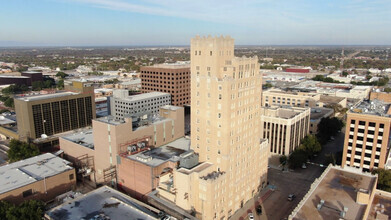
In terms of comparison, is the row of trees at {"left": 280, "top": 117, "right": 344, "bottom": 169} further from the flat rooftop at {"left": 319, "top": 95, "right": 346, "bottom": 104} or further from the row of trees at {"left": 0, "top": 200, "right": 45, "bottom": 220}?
A: the row of trees at {"left": 0, "top": 200, "right": 45, "bottom": 220}

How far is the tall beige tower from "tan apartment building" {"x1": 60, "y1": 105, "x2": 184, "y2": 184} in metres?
20.2

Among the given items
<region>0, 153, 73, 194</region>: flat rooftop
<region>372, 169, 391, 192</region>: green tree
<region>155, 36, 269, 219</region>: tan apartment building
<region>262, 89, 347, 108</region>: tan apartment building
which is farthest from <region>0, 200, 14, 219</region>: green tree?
<region>262, 89, 347, 108</region>: tan apartment building

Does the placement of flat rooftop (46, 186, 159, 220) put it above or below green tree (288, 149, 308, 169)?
→ above

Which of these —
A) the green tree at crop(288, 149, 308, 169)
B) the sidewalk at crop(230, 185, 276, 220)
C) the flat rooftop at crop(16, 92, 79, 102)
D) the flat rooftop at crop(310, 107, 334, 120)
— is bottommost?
the sidewalk at crop(230, 185, 276, 220)

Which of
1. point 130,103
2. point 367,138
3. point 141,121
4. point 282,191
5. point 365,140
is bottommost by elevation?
point 282,191

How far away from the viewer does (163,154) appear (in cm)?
7581

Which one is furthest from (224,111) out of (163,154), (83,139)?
(83,139)

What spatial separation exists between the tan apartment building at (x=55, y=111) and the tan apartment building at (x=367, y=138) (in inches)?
3914

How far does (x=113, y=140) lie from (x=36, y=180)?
66.0 ft

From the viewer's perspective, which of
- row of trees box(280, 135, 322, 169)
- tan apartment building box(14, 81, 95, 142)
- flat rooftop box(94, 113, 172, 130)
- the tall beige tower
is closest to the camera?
the tall beige tower

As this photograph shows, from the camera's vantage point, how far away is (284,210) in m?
69.4

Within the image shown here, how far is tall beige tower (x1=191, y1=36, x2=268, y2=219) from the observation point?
193 ft

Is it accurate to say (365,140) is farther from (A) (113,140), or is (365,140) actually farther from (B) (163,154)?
(A) (113,140)

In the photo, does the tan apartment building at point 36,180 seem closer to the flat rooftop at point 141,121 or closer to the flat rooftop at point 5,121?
the flat rooftop at point 141,121
